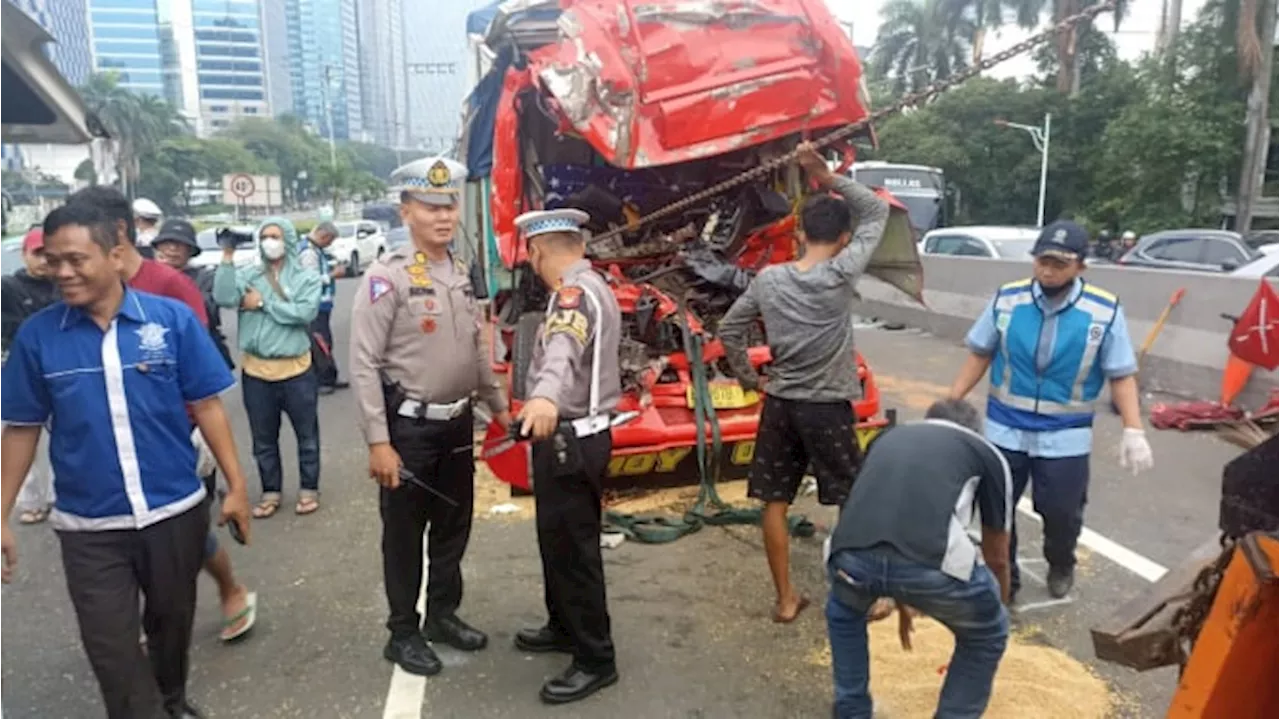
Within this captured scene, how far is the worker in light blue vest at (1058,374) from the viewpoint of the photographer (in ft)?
13.1

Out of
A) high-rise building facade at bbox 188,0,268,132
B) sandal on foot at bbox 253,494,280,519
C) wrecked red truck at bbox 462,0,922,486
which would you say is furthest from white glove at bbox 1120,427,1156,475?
high-rise building facade at bbox 188,0,268,132

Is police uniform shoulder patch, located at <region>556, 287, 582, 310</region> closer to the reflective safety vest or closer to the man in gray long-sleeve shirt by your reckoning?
the man in gray long-sleeve shirt

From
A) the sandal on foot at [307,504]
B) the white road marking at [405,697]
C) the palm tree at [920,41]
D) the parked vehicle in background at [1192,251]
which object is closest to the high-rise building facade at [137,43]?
the palm tree at [920,41]

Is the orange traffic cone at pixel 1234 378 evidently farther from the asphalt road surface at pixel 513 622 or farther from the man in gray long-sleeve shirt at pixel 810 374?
the man in gray long-sleeve shirt at pixel 810 374

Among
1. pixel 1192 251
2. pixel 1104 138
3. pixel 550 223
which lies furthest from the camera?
pixel 1104 138

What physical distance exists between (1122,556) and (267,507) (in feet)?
15.0

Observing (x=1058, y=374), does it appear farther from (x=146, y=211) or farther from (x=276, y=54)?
(x=276, y=54)

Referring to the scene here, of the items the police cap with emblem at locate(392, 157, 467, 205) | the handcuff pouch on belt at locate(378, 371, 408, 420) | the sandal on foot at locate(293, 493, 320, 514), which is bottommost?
the sandal on foot at locate(293, 493, 320, 514)

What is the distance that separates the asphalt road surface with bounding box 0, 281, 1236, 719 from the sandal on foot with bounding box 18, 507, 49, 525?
4.3 inches

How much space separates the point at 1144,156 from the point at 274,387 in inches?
1038

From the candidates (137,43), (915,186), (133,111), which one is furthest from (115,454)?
(137,43)

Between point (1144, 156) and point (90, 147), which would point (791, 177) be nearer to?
point (90, 147)

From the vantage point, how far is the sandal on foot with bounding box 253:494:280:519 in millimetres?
5621

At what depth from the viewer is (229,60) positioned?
79.1m
